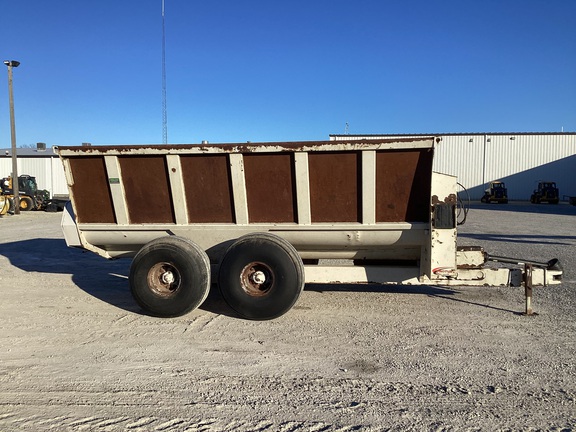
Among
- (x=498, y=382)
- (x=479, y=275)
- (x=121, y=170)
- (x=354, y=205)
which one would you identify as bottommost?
(x=498, y=382)

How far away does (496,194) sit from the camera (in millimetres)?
37938

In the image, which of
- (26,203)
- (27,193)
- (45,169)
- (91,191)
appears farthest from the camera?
(45,169)

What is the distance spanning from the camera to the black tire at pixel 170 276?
205 inches

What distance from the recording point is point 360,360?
4090 mm

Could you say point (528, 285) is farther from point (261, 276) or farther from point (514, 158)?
point (514, 158)

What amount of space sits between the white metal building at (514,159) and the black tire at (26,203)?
110ft

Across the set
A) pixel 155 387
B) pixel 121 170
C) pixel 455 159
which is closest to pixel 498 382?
pixel 155 387

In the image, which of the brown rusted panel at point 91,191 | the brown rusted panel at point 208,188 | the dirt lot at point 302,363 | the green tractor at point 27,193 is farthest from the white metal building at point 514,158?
the brown rusted panel at point 91,191

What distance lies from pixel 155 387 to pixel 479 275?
3822 mm

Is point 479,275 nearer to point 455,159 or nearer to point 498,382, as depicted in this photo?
point 498,382

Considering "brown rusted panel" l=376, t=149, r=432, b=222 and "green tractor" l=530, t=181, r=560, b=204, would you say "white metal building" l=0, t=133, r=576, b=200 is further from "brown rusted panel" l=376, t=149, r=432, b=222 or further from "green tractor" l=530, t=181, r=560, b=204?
"brown rusted panel" l=376, t=149, r=432, b=222

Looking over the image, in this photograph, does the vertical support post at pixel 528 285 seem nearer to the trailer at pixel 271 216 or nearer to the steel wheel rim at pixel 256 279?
the trailer at pixel 271 216

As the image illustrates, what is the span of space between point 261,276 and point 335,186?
1.36 meters

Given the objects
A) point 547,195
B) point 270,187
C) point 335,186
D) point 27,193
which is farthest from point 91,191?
point 547,195
